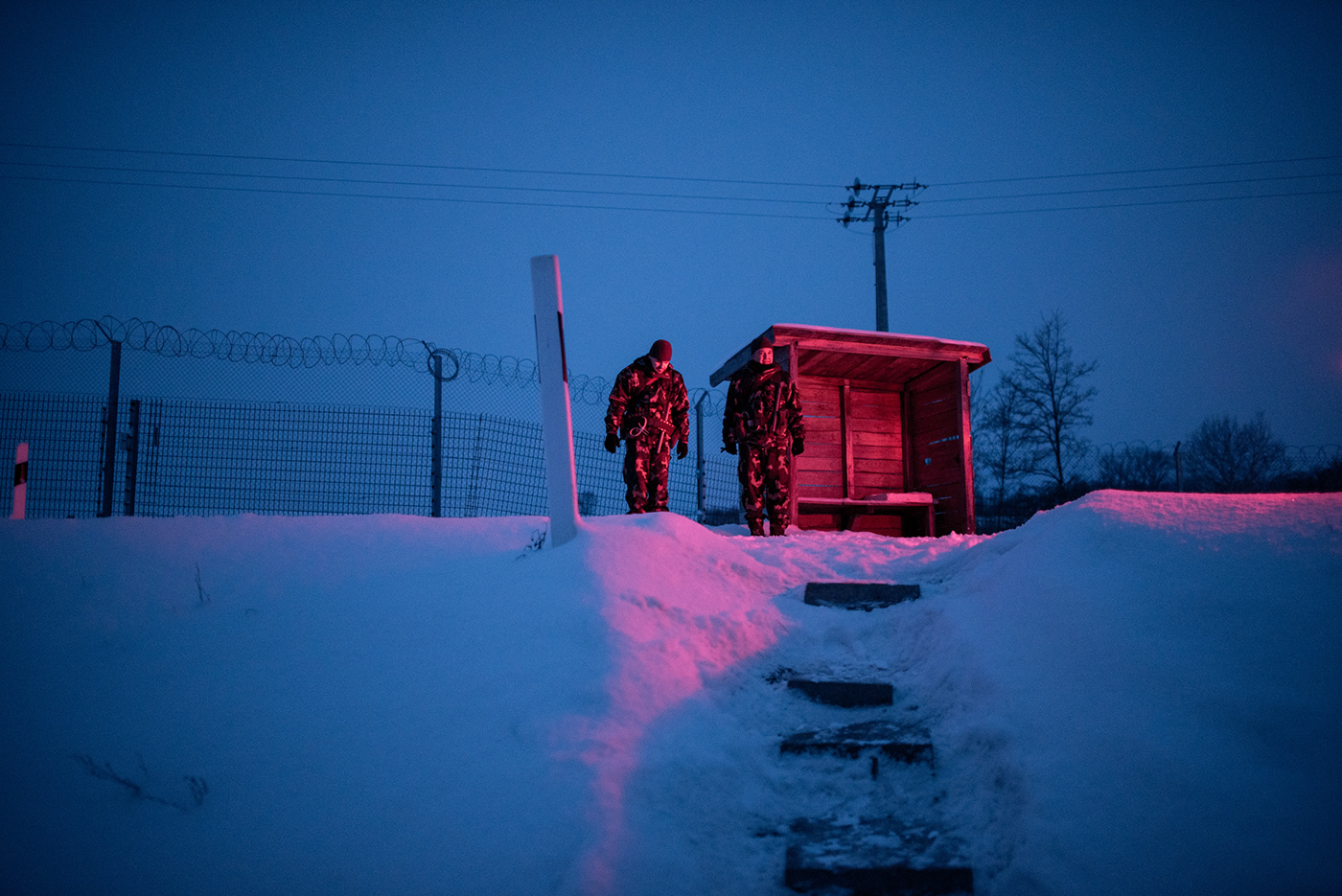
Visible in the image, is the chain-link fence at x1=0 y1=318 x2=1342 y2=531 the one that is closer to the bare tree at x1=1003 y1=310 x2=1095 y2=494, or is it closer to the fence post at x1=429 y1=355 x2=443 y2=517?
the fence post at x1=429 y1=355 x2=443 y2=517

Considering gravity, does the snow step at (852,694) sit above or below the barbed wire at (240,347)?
below

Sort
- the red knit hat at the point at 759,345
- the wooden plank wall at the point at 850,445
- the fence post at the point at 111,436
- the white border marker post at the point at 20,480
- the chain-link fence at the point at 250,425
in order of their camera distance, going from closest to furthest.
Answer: the white border marker post at the point at 20,480, the fence post at the point at 111,436, the chain-link fence at the point at 250,425, the red knit hat at the point at 759,345, the wooden plank wall at the point at 850,445

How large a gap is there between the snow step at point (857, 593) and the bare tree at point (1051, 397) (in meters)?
16.8

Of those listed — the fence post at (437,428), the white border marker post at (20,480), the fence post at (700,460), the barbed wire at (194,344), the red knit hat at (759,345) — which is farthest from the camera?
the fence post at (700,460)

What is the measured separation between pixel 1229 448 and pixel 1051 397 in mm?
12824

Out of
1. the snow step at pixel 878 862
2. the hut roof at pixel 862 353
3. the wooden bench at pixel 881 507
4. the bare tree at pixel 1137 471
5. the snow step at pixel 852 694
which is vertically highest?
the hut roof at pixel 862 353

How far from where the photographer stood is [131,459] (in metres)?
6.88

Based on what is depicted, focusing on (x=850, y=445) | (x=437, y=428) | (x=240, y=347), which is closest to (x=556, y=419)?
(x=437, y=428)

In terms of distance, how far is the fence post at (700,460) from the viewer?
9.93 metres

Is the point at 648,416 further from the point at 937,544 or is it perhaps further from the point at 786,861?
the point at 786,861

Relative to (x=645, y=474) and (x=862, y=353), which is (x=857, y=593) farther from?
(x=862, y=353)

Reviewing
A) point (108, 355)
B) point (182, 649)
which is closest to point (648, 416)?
point (182, 649)

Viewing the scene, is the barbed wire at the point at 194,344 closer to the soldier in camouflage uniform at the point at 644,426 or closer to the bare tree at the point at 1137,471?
the soldier in camouflage uniform at the point at 644,426

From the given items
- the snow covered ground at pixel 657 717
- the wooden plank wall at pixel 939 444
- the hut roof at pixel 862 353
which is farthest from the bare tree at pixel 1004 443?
the snow covered ground at pixel 657 717
